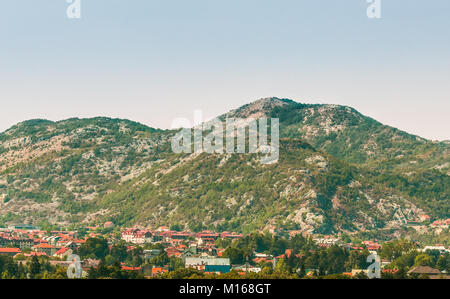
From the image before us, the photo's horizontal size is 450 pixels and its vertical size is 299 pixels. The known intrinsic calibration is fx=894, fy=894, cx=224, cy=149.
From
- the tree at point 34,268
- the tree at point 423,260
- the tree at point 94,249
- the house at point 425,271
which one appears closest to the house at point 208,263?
the tree at point 94,249

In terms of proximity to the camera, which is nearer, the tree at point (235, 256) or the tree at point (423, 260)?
the tree at point (423, 260)

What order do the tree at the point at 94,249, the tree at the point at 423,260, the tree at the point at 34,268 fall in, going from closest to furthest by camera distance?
the tree at the point at 34,268 < the tree at the point at 423,260 < the tree at the point at 94,249

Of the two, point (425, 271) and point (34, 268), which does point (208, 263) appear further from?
point (425, 271)

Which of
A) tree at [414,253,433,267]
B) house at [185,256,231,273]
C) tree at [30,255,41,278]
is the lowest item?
house at [185,256,231,273]

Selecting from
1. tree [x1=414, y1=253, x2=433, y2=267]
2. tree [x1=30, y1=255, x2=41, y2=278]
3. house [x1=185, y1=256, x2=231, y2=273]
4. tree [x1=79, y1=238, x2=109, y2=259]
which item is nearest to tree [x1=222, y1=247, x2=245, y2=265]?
house [x1=185, y1=256, x2=231, y2=273]

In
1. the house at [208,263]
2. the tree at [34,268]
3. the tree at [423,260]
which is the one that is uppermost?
the tree at [34,268]

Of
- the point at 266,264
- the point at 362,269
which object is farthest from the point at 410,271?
the point at 266,264

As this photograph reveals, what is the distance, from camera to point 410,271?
158500 millimetres

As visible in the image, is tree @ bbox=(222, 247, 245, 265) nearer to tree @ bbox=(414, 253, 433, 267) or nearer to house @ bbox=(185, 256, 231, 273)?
house @ bbox=(185, 256, 231, 273)

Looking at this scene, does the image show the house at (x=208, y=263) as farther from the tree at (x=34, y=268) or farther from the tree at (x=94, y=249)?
the tree at (x=34, y=268)
